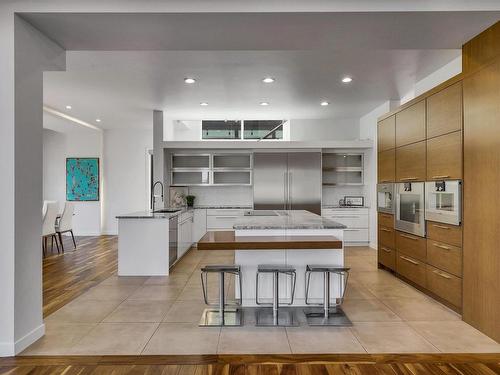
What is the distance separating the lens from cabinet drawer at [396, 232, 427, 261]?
13.7 ft

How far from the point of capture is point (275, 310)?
11.4ft

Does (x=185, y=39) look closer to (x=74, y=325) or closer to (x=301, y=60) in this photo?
(x=301, y=60)

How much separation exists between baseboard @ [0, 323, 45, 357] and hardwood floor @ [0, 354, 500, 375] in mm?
78

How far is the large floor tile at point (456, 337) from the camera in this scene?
9.34 feet

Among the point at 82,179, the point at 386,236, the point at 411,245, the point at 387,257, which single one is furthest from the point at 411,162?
the point at 82,179

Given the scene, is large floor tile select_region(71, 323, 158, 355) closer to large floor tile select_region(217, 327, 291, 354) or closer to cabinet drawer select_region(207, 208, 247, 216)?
large floor tile select_region(217, 327, 291, 354)

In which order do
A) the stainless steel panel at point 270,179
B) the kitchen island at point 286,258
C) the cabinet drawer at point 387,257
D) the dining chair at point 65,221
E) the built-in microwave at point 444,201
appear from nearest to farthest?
the built-in microwave at point 444,201 → the kitchen island at point 286,258 → the cabinet drawer at point 387,257 → the dining chair at point 65,221 → the stainless steel panel at point 270,179

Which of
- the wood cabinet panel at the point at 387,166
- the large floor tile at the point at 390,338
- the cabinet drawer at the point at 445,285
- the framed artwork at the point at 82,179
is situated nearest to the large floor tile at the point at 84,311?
the large floor tile at the point at 390,338

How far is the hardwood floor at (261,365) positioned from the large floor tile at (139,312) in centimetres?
76

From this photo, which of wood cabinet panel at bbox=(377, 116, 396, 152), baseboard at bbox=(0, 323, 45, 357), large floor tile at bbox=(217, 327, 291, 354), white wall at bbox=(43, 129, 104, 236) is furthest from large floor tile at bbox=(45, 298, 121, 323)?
white wall at bbox=(43, 129, 104, 236)

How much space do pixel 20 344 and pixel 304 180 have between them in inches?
234

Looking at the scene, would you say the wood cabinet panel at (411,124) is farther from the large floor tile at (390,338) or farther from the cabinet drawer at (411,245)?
the large floor tile at (390,338)

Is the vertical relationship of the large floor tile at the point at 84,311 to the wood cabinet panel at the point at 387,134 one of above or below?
below

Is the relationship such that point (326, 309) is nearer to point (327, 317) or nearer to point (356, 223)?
point (327, 317)
